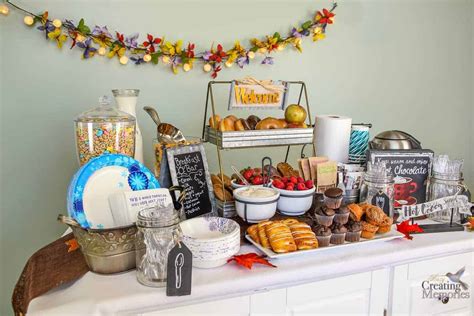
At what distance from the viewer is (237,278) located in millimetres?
961

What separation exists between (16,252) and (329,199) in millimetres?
1231

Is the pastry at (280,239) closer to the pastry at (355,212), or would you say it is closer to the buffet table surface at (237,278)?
the buffet table surface at (237,278)

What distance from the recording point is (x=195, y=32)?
64.7 inches

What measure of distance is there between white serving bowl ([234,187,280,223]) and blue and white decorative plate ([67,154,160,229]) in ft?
0.89

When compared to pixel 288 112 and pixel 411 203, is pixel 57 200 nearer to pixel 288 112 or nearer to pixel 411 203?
pixel 288 112

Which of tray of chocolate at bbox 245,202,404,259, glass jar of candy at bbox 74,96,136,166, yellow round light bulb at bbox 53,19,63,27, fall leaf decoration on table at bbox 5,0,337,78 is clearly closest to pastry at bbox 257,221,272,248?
tray of chocolate at bbox 245,202,404,259

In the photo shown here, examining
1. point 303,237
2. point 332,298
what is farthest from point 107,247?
point 332,298

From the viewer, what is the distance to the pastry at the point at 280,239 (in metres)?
1.04

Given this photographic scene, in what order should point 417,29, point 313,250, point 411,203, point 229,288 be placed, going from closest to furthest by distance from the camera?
1. point 229,288
2. point 313,250
3. point 411,203
4. point 417,29

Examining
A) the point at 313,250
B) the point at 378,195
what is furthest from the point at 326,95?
the point at 313,250

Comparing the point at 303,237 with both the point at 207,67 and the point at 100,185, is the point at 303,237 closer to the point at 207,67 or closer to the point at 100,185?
the point at 100,185

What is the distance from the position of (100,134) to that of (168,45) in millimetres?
577

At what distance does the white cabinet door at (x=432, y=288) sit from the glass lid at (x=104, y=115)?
91 centimetres

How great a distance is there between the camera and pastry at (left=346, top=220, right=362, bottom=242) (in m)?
1.12
